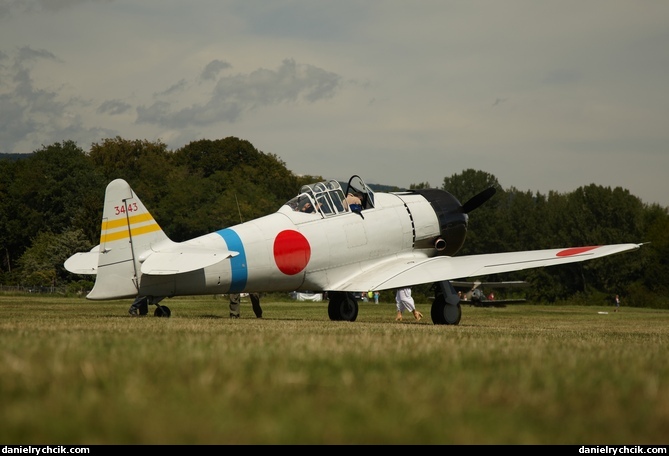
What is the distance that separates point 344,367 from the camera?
17.0 ft

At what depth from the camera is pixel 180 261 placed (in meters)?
14.5

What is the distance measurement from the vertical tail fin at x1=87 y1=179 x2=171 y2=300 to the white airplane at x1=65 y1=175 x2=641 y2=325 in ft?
0.05

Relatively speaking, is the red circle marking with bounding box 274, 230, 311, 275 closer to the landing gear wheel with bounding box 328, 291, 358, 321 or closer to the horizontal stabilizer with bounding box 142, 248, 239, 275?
the horizontal stabilizer with bounding box 142, 248, 239, 275

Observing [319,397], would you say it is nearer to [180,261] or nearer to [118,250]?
[180,261]

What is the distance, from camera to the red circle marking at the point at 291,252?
1598 centimetres

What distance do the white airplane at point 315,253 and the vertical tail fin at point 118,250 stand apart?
2 cm

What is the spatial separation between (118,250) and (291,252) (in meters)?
3.07

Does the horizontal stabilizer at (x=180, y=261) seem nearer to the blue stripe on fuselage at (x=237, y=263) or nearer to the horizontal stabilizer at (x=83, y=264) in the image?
the blue stripe on fuselage at (x=237, y=263)

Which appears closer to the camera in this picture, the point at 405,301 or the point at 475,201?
the point at 475,201

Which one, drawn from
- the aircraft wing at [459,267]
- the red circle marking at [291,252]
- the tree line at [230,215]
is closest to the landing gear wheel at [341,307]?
the aircraft wing at [459,267]

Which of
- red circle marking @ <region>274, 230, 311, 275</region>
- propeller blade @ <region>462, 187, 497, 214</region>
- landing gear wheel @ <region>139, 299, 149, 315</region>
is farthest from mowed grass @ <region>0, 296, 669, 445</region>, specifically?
propeller blade @ <region>462, 187, 497, 214</region>

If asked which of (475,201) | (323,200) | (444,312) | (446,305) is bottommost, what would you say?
(444,312)

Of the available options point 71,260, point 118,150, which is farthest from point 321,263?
point 118,150

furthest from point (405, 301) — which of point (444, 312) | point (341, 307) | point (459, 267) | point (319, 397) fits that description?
point (319, 397)
